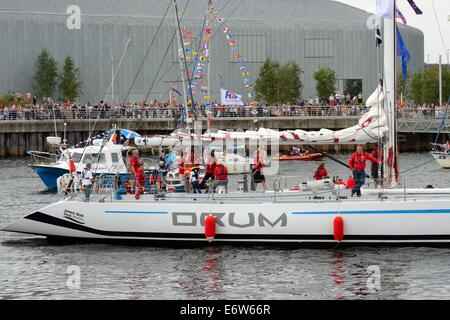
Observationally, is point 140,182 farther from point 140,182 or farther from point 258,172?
point 258,172

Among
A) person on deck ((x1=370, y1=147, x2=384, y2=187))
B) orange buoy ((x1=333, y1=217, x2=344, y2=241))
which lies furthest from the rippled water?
person on deck ((x1=370, y1=147, x2=384, y2=187))

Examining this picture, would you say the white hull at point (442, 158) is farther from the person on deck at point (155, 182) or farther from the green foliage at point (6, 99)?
the green foliage at point (6, 99)

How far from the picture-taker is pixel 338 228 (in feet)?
104

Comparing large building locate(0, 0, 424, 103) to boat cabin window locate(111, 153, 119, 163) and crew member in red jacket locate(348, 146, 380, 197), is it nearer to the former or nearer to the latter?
boat cabin window locate(111, 153, 119, 163)

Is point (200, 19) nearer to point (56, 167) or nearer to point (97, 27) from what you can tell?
point (97, 27)

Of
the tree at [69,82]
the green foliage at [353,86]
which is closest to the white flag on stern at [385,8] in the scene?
the tree at [69,82]

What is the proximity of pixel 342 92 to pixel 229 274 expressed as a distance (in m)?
83.8

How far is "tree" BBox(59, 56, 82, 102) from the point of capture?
101062mm

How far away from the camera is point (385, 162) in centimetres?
3228

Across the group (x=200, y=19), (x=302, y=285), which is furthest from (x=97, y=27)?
(x=302, y=285)

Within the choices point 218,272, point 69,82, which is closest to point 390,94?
point 218,272

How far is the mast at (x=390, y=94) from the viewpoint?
32.2 m

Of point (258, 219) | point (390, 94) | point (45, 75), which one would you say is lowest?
point (258, 219)

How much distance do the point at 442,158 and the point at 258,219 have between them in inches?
1537
